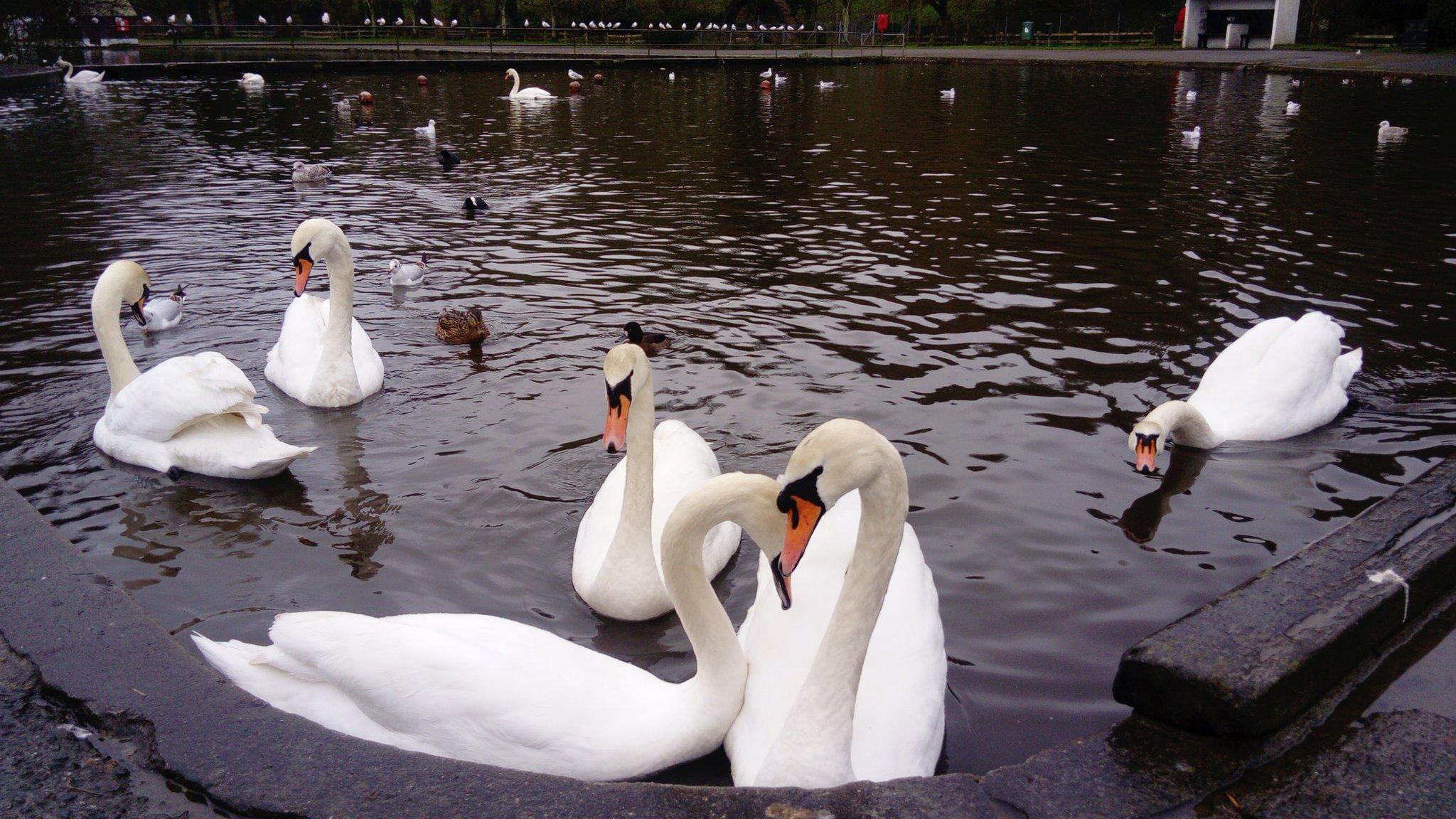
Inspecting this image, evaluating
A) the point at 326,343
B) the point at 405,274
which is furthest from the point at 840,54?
the point at 326,343

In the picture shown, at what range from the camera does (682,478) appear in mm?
5332

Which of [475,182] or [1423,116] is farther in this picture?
[1423,116]

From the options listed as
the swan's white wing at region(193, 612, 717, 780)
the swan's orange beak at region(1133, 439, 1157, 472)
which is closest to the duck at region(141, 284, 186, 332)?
the swan's white wing at region(193, 612, 717, 780)

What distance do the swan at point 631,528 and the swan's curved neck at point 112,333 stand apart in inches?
136

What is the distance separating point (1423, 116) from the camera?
21.9m

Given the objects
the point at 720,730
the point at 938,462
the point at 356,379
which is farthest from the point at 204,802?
the point at 356,379

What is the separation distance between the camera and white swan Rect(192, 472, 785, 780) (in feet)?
11.3

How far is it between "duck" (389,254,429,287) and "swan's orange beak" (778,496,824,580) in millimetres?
7873

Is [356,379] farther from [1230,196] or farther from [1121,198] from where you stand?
[1230,196]

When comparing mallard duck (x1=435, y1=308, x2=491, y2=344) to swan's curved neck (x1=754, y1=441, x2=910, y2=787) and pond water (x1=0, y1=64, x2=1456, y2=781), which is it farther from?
swan's curved neck (x1=754, y1=441, x2=910, y2=787)

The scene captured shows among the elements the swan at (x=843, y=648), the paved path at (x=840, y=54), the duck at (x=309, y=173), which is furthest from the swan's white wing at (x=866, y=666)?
the paved path at (x=840, y=54)

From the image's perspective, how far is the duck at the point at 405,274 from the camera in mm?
10156

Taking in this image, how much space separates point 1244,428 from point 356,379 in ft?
19.0

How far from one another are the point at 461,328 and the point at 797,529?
5890 millimetres
